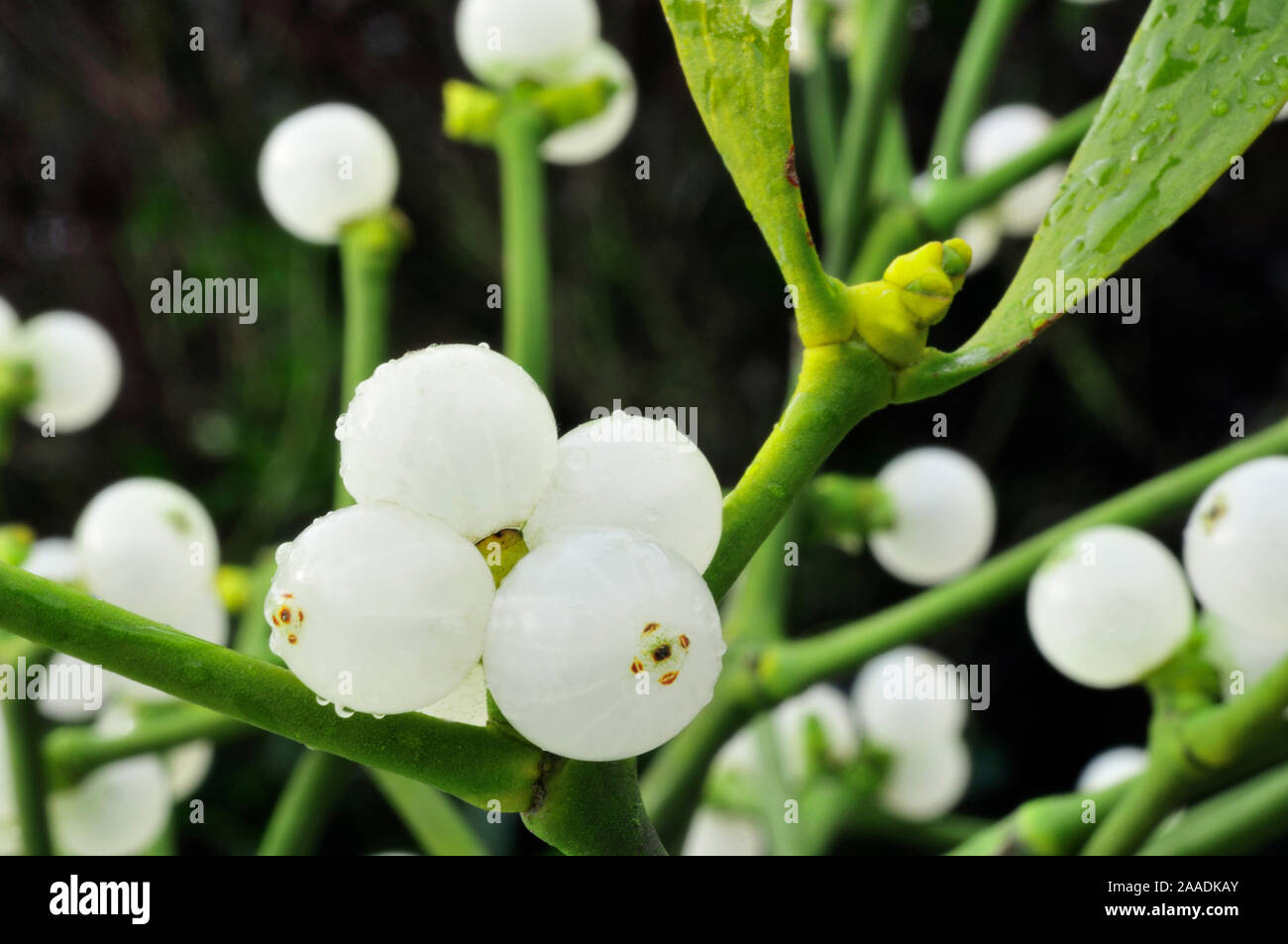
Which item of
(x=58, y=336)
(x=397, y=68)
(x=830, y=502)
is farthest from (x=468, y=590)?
(x=397, y=68)

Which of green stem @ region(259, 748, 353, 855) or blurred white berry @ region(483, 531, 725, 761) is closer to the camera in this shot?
blurred white berry @ region(483, 531, 725, 761)

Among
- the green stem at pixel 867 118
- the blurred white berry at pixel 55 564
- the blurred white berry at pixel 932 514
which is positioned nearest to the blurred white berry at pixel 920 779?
the blurred white berry at pixel 932 514

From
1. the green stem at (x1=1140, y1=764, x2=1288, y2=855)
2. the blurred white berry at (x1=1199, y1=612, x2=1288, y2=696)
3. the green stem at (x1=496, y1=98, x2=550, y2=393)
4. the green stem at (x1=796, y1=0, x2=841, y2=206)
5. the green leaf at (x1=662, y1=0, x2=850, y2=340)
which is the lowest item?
the green stem at (x1=1140, y1=764, x2=1288, y2=855)

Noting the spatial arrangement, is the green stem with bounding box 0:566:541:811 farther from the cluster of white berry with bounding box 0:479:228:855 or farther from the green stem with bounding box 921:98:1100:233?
the green stem with bounding box 921:98:1100:233

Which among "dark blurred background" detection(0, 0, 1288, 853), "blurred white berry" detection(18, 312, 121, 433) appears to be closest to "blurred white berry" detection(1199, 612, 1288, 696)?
"blurred white berry" detection(18, 312, 121, 433)

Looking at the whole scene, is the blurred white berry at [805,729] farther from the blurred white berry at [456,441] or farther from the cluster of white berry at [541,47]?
the blurred white berry at [456,441]
